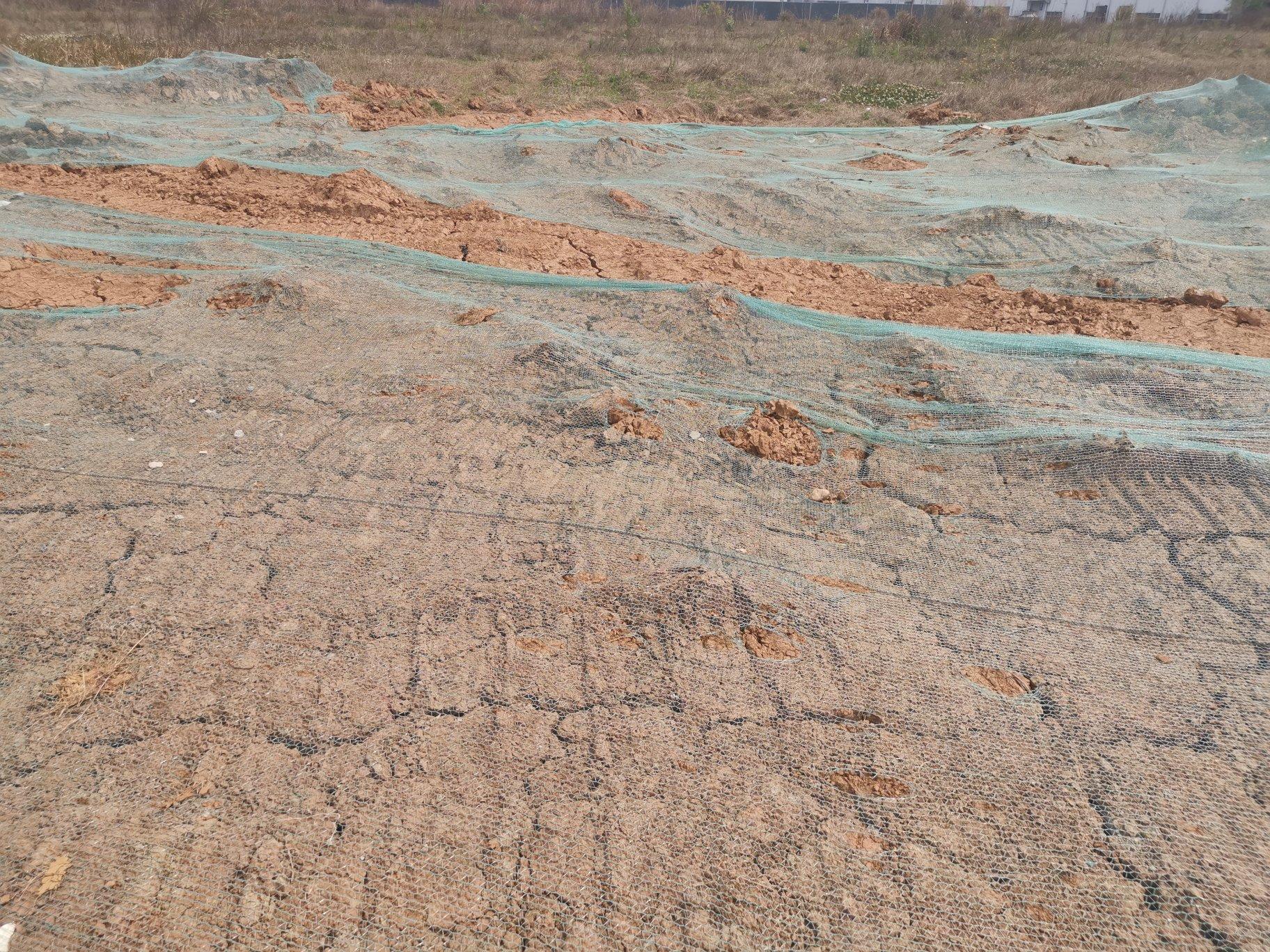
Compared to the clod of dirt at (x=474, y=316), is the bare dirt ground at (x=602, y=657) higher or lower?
lower

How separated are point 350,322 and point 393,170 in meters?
3.07

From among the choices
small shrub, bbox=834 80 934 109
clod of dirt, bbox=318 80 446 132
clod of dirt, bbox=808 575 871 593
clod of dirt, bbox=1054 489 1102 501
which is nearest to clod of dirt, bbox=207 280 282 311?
clod of dirt, bbox=808 575 871 593

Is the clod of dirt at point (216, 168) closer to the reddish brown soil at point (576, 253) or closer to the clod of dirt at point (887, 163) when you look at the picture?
the reddish brown soil at point (576, 253)

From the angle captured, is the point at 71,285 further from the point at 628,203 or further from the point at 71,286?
the point at 628,203

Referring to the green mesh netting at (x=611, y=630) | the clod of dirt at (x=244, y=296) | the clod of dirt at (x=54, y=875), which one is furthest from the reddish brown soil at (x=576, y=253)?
the clod of dirt at (x=54, y=875)

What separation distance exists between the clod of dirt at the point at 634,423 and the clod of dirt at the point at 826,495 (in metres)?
0.65

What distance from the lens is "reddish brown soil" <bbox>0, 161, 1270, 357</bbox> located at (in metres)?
4.51

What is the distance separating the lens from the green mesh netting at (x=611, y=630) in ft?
4.88

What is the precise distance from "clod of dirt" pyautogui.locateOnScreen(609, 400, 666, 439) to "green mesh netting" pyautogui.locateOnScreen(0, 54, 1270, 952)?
0.16 ft

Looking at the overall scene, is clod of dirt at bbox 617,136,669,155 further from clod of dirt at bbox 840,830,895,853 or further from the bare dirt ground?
clod of dirt at bbox 840,830,895,853

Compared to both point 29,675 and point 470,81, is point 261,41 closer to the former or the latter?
point 470,81

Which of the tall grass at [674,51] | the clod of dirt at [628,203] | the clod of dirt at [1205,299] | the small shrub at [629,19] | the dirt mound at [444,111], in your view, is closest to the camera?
the clod of dirt at [1205,299]

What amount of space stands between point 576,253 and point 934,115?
8.43 meters

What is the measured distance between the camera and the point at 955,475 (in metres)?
2.85
